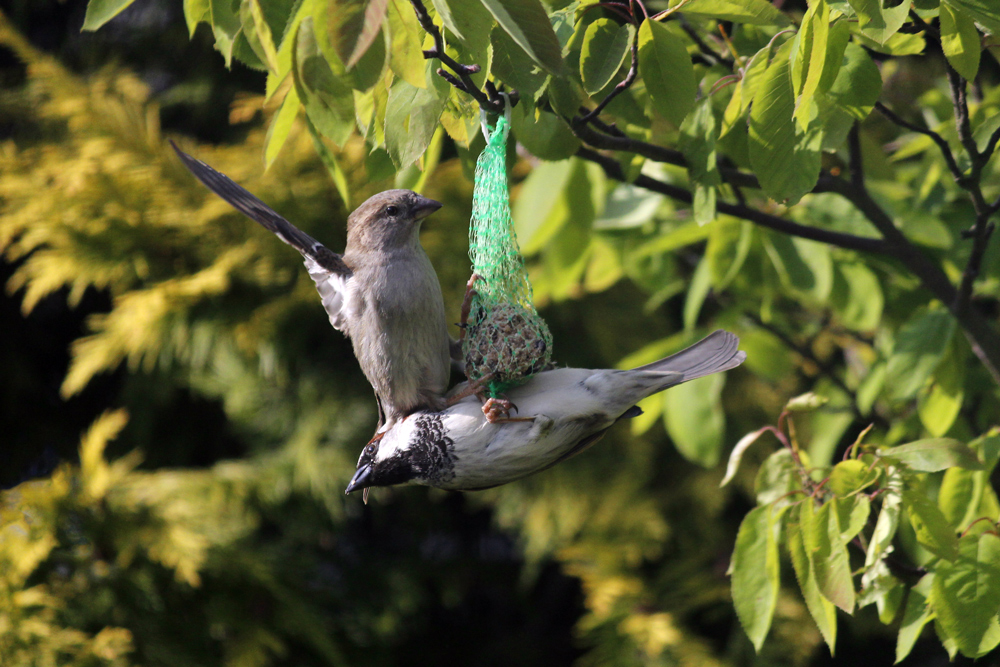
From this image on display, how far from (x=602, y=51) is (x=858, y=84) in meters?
0.51

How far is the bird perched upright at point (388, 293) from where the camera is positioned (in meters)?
1.92

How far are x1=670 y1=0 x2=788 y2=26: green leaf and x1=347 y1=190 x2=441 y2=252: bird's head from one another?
749 mm

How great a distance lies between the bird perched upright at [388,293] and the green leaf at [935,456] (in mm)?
1003

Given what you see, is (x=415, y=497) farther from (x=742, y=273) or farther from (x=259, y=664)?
(x=742, y=273)

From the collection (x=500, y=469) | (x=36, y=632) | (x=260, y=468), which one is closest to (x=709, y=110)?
(x=500, y=469)

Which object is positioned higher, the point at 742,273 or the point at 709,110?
the point at 709,110

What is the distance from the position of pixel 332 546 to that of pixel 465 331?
8.26ft

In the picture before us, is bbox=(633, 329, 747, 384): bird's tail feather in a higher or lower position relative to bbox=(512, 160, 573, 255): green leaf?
lower

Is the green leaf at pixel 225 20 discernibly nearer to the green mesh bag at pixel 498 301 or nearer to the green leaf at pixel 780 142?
the green mesh bag at pixel 498 301

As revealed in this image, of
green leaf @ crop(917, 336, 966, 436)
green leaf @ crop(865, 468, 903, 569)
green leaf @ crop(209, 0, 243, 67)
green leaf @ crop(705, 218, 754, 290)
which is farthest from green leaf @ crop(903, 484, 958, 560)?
green leaf @ crop(209, 0, 243, 67)

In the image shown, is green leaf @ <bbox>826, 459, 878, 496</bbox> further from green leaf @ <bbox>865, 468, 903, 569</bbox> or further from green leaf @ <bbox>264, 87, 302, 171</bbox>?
green leaf @ <bbox>264, 87, 302, 171</bbox>

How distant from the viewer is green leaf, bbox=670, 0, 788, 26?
5.26ft

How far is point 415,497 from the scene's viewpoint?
4.22 metres

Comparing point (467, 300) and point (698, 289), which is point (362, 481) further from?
point (698, 289)
